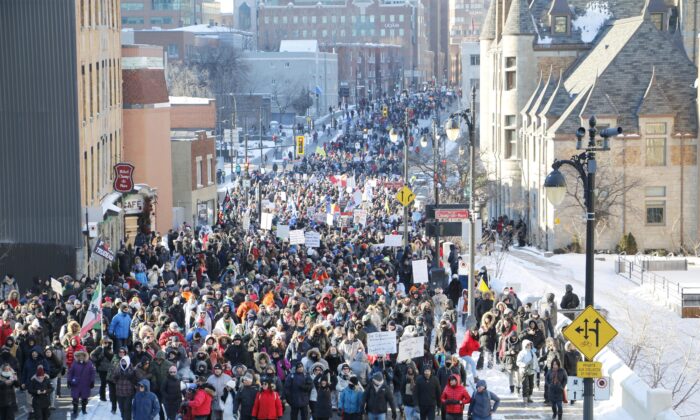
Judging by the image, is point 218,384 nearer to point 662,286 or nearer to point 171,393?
point 171,393

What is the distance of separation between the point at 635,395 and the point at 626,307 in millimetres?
13807

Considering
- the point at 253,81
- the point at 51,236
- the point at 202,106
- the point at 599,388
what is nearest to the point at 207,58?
the point at 253,81

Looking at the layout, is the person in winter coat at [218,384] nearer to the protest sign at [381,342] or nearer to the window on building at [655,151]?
the protest sign at [381,342]

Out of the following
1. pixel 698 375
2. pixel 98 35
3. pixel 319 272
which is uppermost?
pixel 98 35

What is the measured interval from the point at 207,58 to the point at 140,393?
143 meters

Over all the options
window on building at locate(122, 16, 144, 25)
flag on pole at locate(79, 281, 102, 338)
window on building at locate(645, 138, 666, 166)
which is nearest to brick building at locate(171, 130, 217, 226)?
window on building at locate(645, 138, 666, 166)

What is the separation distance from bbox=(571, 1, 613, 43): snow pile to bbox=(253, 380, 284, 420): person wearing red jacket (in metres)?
51.8

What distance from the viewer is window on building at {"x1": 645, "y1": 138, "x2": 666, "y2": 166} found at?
57438mm

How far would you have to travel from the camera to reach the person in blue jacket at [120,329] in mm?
25078

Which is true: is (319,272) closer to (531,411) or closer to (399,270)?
(399,270)

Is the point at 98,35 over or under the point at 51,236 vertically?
over

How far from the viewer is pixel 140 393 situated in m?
20.6

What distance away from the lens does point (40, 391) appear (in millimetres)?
21531

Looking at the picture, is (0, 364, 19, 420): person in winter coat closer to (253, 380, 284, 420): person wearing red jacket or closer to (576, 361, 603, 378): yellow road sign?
(253, 380, 284, 420): person wearing red jacket
